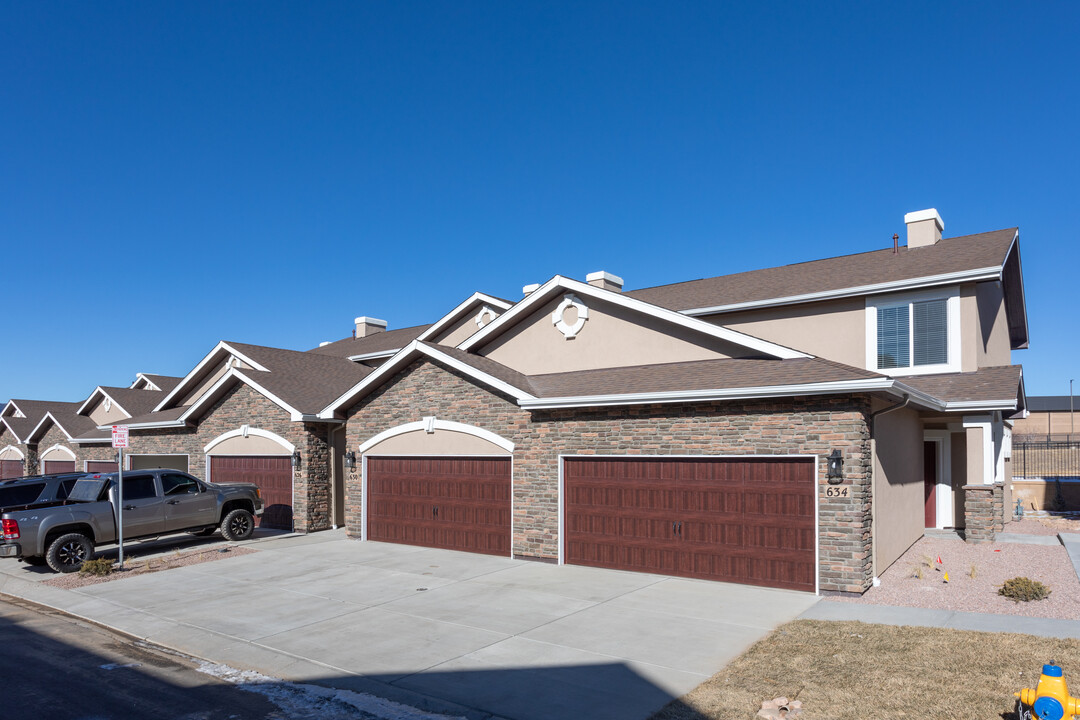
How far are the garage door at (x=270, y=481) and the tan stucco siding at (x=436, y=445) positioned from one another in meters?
3.46

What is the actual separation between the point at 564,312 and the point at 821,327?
6.79m

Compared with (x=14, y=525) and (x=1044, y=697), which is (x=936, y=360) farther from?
(x=14, y=525)

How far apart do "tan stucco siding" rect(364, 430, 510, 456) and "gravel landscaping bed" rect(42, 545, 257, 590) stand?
149 inches

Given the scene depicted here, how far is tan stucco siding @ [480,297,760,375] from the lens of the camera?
1565 cm

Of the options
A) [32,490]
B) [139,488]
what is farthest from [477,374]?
[32,490]

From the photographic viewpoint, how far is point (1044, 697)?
5816 mm

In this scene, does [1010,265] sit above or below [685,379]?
above

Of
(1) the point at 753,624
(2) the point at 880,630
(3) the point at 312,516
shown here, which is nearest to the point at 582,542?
(1) the point at 753,624

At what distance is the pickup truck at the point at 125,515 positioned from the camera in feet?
48.2

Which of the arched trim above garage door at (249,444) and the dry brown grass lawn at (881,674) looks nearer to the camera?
the dry brown grass lawn at (881,674)

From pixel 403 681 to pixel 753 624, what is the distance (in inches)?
186

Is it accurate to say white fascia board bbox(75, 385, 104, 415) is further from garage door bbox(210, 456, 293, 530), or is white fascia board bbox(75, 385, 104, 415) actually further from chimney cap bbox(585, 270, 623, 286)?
chimney cap bbox(585, 270, 623, 286)

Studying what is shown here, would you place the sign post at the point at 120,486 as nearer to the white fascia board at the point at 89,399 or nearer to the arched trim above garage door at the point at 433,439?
the arched trim above garage door at the point at 433,439

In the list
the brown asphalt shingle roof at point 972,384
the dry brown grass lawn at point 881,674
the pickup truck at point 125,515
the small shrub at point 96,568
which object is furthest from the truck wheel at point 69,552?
the brown asphalt shingle roof at point 972,384
